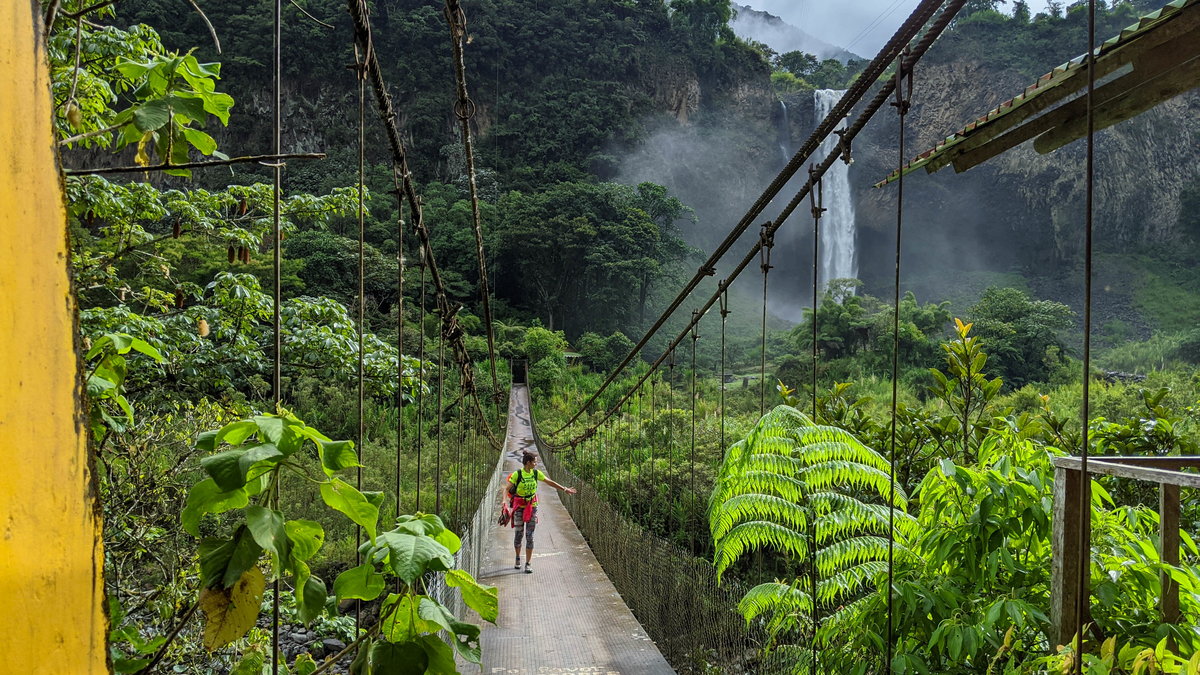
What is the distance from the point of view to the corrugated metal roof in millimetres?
902

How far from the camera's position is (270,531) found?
488 millimetres

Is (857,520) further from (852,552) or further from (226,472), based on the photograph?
(226,472)

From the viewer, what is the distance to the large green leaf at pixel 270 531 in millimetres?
477

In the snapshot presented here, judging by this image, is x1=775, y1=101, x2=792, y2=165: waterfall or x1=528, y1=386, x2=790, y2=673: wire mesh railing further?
x1=775, y1=101, x2=792, y2=165: waterfall

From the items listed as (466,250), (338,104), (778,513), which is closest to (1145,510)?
(778,513)

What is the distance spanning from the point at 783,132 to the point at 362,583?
31437 mm

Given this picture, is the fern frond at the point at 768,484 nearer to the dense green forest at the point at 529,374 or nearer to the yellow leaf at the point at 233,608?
the dense green forest at the point at 529,374

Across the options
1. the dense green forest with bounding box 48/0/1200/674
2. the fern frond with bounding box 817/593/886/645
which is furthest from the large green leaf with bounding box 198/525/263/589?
the fern frond with bounding box 817/593/886/645

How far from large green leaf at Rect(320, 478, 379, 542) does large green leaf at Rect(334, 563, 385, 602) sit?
7 cm

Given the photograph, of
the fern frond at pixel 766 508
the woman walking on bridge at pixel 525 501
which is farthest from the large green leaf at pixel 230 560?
the woman walking on bridge at pixel 525 501

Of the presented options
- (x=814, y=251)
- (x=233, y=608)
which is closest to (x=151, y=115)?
(x=233, y=608)

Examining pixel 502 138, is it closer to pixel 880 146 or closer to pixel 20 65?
pixel 880 146

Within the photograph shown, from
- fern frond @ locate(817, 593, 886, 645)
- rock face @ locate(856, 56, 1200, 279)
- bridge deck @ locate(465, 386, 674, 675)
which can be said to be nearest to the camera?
fern frond @ locate(817, 593, 886, 645)

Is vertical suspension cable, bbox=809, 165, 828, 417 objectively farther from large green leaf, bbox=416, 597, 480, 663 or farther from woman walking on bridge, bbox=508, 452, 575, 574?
woman walking on bridge, bbox=508, 452, 575, 574
